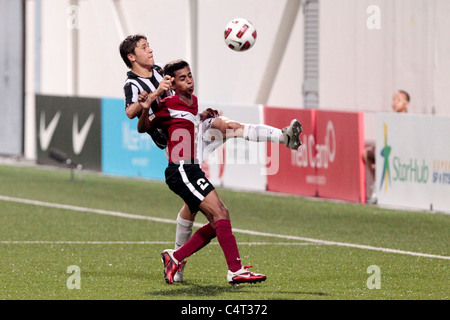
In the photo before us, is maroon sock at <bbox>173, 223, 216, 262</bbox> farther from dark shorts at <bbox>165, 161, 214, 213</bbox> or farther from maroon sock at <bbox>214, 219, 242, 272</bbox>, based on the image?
maroon sock at <bbox>214, 219, 242, 272</bbox>

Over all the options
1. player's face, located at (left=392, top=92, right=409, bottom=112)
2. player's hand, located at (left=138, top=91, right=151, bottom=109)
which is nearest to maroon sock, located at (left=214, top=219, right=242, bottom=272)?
player's hand, located at (left=138, top=91, right=151, bottom=109)

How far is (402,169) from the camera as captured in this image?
53.4 feet

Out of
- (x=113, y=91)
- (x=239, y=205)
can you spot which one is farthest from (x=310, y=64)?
(x=113, y=91)

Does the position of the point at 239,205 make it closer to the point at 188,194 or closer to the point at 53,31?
the point at 188,194

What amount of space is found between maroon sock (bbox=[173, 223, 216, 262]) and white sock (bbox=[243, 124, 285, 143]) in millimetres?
950

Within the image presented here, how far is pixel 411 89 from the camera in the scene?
19062mm

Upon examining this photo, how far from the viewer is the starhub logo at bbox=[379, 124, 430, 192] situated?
1588 centimetres

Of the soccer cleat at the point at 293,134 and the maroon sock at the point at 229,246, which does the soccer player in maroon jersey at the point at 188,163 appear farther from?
the soccer cleat at the point at 293,134

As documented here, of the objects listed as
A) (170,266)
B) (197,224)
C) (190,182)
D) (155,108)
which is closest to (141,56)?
(155,108)

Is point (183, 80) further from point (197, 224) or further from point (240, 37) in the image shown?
point (197, 224)
